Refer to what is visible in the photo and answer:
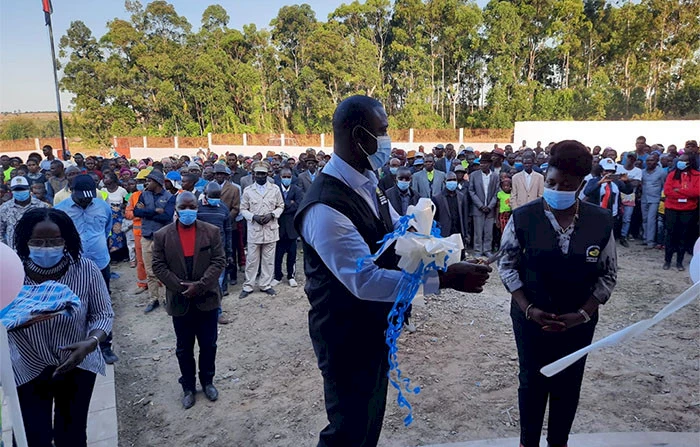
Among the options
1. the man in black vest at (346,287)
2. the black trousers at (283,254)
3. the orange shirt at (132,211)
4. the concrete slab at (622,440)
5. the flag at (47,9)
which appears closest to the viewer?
the man in black vest at (346,287)

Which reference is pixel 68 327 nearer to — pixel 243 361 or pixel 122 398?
pixel 122 398

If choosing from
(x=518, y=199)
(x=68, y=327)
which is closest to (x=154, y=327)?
(x=68, y=327)

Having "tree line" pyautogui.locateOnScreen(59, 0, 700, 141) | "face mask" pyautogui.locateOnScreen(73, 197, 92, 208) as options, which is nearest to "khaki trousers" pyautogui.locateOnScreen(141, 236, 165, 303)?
"face mask" pyautogui.locateOnScreen(73, 197, 92, 208)

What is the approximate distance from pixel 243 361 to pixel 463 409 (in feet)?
8.04

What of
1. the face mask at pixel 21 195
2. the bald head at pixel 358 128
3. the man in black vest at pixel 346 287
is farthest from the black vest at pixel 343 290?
the face mask at pixel 21 195

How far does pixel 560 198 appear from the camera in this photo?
107 inches

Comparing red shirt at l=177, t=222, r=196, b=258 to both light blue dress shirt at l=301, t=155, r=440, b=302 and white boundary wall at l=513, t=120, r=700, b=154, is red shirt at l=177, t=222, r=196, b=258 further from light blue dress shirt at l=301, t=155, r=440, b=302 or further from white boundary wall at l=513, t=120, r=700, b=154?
white boundary wall at l=513, t=120, r=700, b=154

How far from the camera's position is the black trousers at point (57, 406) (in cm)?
250

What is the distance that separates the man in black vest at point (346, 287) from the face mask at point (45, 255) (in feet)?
4.96

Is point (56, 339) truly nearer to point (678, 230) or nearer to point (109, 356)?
point (109, 356)

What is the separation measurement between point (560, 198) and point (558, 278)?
46cm

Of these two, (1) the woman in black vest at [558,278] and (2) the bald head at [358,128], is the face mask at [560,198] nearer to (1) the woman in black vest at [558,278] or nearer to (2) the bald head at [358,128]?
(1) the woman in black vest at [558,278]

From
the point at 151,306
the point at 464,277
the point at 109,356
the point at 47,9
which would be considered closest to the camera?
the point at 464,277

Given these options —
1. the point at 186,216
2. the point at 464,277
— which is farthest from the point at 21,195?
the point at 464,277
